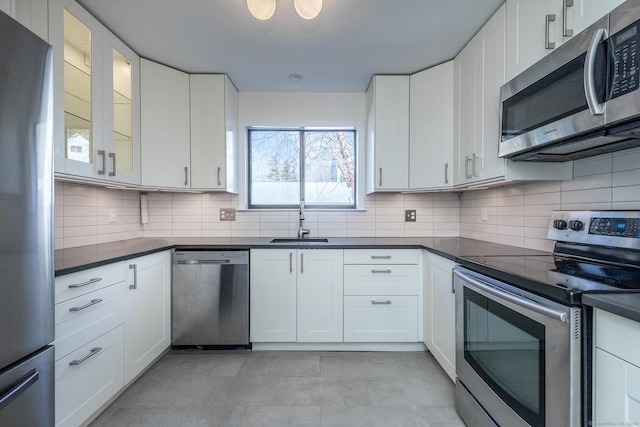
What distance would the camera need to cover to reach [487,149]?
181 centimetres

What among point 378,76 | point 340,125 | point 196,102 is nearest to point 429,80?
point 378,76

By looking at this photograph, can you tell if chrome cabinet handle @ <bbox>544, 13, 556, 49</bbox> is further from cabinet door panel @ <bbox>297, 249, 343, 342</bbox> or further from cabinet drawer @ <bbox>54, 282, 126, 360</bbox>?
cabinet drawer @ <bbox>54, 282, 126, 360</bbox>

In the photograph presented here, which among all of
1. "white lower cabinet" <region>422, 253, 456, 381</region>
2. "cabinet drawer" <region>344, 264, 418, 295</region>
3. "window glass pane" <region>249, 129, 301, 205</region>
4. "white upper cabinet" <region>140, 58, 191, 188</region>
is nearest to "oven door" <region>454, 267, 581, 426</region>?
"white lower cabinet" <region>422, 253, 456, 381</region>

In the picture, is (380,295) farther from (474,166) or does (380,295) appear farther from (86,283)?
(86,283)

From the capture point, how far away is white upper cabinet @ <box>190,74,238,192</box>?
8.15 feet

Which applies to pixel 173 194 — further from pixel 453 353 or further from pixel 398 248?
pixel 453 353

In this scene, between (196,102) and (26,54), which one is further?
(196,102)

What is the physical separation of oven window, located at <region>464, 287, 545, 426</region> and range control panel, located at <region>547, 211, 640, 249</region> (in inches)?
21.9

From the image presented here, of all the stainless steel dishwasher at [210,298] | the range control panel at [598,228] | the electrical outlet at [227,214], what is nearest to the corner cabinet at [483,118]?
the range control panel at [598,228]

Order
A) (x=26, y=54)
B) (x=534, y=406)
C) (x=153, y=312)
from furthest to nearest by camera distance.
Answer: (x=153, y=312) → (x=534, y=406) → (x=26, y=54)

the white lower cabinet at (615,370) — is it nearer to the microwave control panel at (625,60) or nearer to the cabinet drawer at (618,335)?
the cabinet drawer at (618,335)

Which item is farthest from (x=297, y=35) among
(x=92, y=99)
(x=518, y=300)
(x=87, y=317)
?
(x=87, y=317)

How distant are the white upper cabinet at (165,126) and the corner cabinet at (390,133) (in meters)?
1.63

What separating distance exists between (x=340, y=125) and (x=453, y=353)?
2166 millimetres
